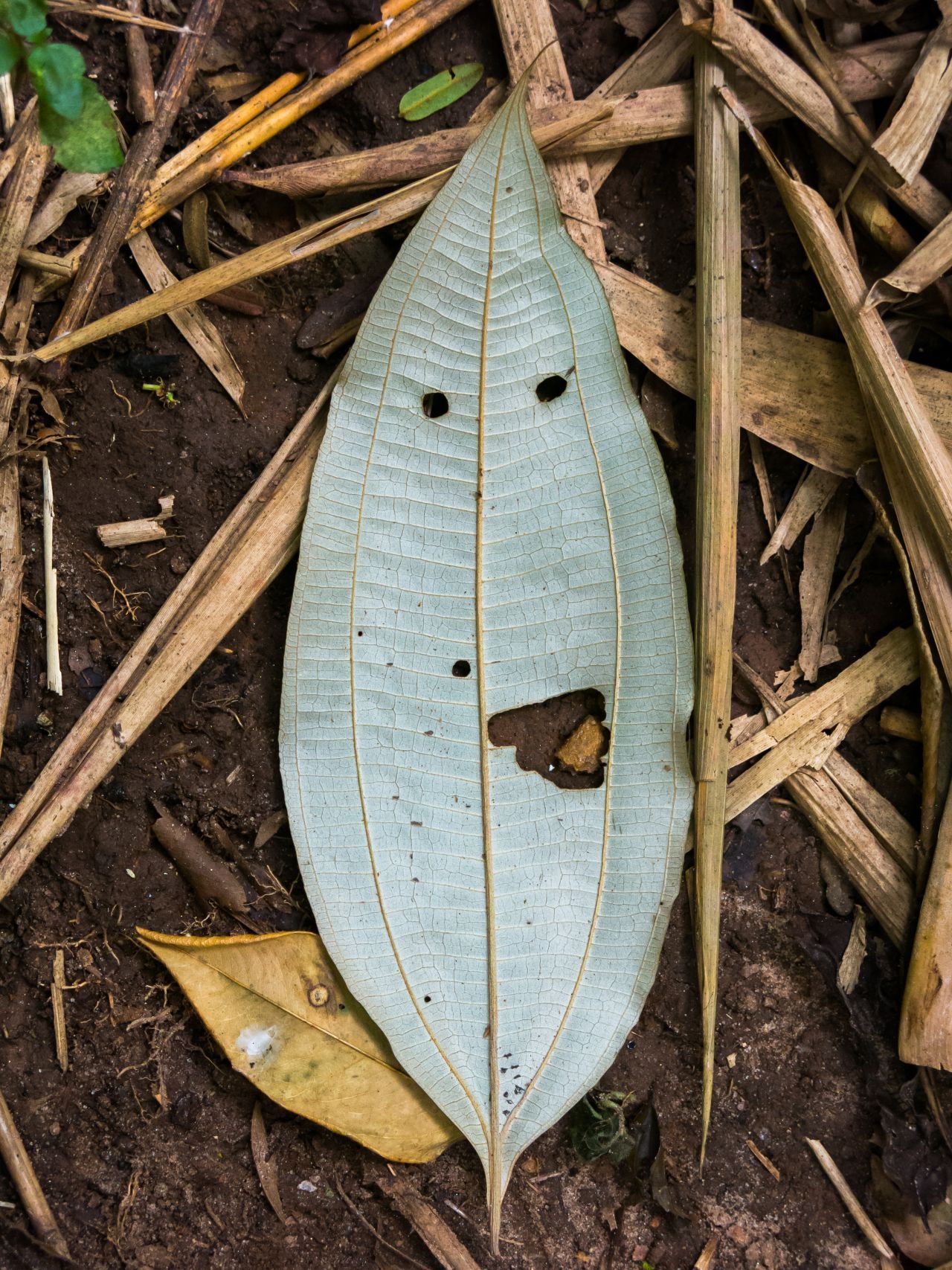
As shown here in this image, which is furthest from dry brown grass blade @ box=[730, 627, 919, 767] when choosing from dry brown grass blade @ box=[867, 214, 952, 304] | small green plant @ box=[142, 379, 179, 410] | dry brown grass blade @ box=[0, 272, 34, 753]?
dry brown grass blade @ box=[0, 272, 34, 753]

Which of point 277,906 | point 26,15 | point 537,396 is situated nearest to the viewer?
point 26,15

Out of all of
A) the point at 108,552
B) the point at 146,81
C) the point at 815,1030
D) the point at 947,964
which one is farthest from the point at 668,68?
the point at 815,1030

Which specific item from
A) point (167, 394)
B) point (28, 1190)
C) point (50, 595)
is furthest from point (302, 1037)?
point (167, 394)

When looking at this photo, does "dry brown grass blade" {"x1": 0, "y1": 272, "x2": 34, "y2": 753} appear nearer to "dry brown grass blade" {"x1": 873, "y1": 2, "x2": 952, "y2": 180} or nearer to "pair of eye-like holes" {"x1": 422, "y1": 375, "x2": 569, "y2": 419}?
"pair of eye-like holes" {"x1": 422, "y1": 375, "x2": 569, "y2": 419}

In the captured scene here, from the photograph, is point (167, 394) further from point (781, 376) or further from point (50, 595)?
point (781, 376)

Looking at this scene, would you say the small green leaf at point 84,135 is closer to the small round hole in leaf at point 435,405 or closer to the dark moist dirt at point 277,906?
the dark moist dirt at point 277,906

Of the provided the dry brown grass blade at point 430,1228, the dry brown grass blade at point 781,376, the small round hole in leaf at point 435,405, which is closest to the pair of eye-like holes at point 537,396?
the small round hole in leaf at point 435,405
